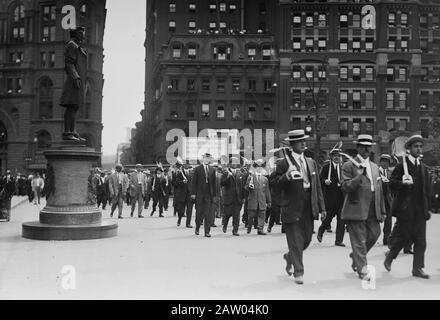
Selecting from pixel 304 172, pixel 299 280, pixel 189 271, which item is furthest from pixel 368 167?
pixel 189 271

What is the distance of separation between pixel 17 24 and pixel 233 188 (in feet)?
226

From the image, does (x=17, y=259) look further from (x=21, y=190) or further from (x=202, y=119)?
(x=202, y=119)

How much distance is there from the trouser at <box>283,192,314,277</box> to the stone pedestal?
6807 millimetres

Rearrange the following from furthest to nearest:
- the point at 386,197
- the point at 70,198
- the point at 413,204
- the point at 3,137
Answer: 1. the point at 3,137
2. the point at 70,198
3. the point at 386,197
4. the point at 413,204

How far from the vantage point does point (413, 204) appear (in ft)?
28.8

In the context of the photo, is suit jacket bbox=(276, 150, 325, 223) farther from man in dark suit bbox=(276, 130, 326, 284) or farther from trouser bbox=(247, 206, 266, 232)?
trouser bbox=(247, 206, 266, 232)

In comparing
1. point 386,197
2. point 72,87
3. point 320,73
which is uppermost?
point 320,73

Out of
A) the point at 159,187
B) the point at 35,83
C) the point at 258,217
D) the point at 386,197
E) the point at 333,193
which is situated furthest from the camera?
the point at 35,83

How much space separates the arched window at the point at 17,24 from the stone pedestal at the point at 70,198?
2632 inches

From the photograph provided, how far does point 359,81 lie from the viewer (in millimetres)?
64562

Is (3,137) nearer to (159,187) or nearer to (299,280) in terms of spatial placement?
(159,187)

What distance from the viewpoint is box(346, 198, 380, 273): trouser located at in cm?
830

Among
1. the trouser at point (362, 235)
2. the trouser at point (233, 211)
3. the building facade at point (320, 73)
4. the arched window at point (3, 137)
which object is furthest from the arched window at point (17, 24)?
the trouser at point (362, 235)
